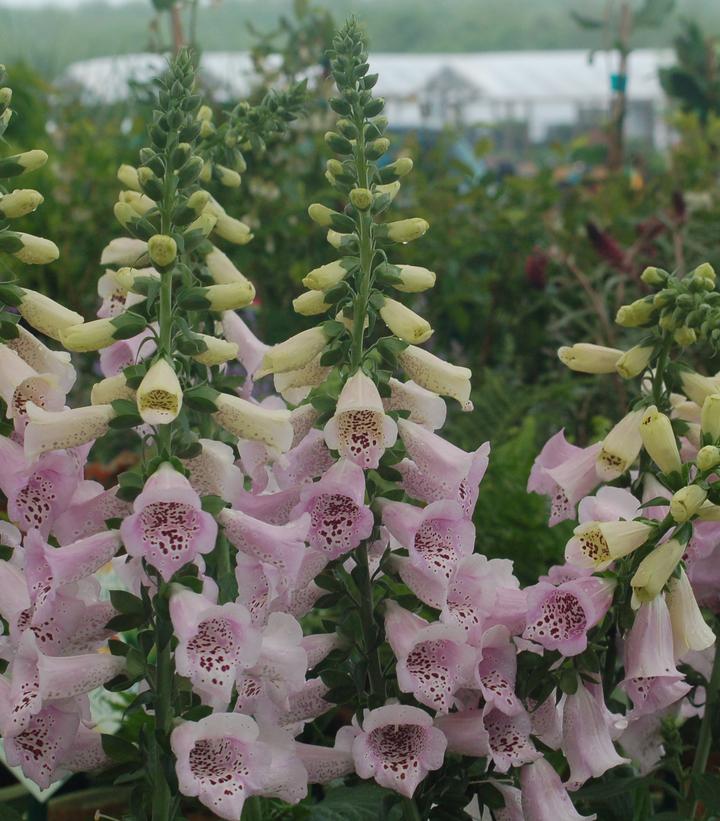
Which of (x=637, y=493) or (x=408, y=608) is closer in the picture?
(x=408, y=608)

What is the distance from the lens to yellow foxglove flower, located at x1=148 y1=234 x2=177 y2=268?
767 mm

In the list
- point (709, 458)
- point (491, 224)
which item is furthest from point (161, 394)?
point (491, 224)

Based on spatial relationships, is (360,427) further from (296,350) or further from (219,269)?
(219,269)

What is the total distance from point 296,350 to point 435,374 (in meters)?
0.10

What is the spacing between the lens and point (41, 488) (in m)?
0.85

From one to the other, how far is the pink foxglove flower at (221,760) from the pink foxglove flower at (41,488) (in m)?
0.17

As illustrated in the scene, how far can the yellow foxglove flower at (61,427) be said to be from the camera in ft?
2.68

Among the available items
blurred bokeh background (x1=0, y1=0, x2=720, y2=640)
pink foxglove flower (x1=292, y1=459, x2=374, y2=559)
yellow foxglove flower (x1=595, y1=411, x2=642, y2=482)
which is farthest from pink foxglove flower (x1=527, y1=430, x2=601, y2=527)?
blurred bokeh background (x1=0, y1=0, x2=720, y2=640)

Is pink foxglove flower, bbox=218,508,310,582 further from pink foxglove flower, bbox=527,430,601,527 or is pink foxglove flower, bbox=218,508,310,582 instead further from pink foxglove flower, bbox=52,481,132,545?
pink foxglove flower, bbox=527,430,601,527

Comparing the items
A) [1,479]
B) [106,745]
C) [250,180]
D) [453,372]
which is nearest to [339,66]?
[453,372]

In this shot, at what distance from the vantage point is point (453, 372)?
907 millimetres

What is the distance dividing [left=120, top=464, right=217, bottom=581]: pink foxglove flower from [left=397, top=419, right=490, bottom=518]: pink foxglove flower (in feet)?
0.57

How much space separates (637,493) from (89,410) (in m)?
0.46

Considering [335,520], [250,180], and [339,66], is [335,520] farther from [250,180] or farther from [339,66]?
[250,180]
